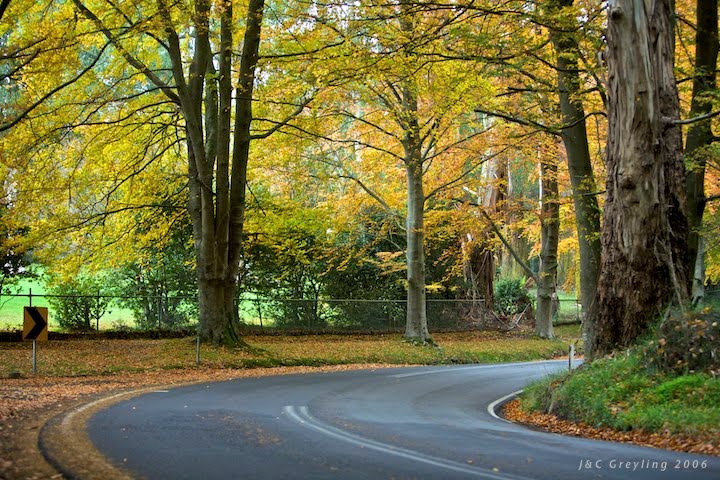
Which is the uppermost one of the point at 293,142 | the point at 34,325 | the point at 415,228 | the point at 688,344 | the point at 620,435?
the point at 293,142

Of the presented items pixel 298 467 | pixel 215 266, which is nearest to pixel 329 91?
pixel 215 266

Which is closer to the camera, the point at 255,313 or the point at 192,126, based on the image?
the point at 192,126

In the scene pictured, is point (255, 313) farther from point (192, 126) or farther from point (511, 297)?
point (511, 297)

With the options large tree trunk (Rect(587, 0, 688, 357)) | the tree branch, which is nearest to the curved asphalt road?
large tree trunk (Rect(587, 0, 688, 357))

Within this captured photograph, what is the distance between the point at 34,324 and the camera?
16.7 m

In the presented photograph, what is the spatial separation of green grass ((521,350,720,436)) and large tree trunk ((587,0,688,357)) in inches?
43.9

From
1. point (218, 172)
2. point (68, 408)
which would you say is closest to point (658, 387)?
point (68, 408)

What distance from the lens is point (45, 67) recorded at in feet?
53.6

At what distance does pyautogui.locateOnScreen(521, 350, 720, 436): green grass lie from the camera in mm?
9180

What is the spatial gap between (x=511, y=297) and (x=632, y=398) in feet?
94.9

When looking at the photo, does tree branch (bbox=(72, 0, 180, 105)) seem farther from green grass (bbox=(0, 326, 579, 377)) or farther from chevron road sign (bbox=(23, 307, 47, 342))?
green grass (bbox=(0, 326, 579, 377))

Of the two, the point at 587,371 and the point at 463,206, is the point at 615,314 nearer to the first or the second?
the point at 587,371

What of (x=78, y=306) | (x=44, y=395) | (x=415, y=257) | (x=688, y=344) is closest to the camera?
(x=688, y=344)

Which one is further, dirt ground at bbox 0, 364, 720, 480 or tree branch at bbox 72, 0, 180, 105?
tree branch at bbox 72, 0, 180, 105
